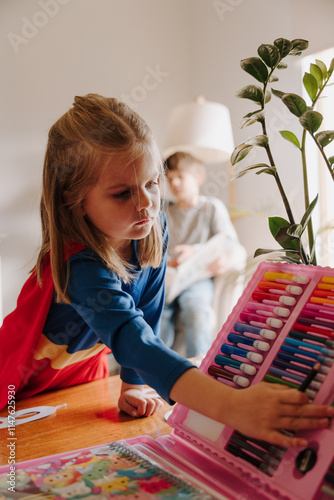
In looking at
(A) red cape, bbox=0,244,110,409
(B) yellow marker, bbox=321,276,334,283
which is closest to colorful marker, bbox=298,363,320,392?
(B) yellow marker, bbox=321,276,334,283

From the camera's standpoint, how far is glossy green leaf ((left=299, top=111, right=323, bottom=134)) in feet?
1.85

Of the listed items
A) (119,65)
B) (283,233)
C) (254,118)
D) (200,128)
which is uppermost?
(119,65)

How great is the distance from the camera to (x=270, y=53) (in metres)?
0.62

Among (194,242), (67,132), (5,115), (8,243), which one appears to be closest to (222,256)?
(194,242)

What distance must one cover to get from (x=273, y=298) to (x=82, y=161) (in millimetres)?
308

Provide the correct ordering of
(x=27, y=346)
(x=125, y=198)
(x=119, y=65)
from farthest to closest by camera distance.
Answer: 1. (x=119, y=65)
2. (x=27, y=346)
3. (x=125, y=198)

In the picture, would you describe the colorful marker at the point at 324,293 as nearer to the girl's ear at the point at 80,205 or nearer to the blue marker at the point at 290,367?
the blue marker at the point at 290,367

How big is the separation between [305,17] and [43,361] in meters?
1.93

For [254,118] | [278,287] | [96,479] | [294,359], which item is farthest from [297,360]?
[254,118]

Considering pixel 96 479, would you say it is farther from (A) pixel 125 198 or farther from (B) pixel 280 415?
(A) pixel 125 198

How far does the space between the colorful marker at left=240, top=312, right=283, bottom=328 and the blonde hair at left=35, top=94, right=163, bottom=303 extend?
19 cm

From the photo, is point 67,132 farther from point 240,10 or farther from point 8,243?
point 240,10

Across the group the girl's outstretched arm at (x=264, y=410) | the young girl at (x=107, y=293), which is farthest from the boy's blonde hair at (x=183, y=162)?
the girl's outstretched arm at (x=264, y=410)

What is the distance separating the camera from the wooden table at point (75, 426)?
53 cm
